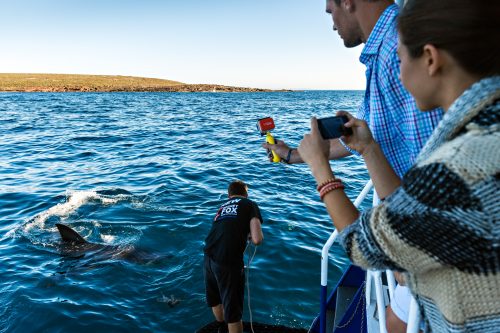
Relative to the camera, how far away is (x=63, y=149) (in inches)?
762

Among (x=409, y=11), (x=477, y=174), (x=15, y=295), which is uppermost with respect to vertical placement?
(x=409, y=11)

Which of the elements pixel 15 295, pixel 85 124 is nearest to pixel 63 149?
pixel 85 124

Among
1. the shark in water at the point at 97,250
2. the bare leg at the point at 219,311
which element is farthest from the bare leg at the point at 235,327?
the shark in water at the point at 97,250

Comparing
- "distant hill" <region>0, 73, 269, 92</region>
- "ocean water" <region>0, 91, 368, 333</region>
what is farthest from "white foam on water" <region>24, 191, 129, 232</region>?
"distant hill" <region>0, 73, 269, 92</region>

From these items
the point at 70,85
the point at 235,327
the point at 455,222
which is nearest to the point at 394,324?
the point at 455,222

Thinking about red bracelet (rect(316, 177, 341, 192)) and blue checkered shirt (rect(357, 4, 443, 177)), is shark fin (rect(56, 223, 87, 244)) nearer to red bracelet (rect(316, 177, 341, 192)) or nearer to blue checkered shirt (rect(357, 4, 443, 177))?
blue checkered shirt (rect(357, 4, 443, 177))

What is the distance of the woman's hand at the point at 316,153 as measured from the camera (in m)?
1.71

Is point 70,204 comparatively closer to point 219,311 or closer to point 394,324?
point 219,311

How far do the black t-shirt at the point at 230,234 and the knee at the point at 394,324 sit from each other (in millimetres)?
2569

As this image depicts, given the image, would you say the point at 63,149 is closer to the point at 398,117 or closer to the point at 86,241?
the point at 86,241

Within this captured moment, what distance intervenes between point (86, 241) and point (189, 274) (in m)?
2.81

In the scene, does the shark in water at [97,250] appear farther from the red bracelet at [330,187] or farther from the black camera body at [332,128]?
the red bracelet at [330,187]

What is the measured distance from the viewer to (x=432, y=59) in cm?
133

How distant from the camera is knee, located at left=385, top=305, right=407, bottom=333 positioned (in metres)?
2.51
